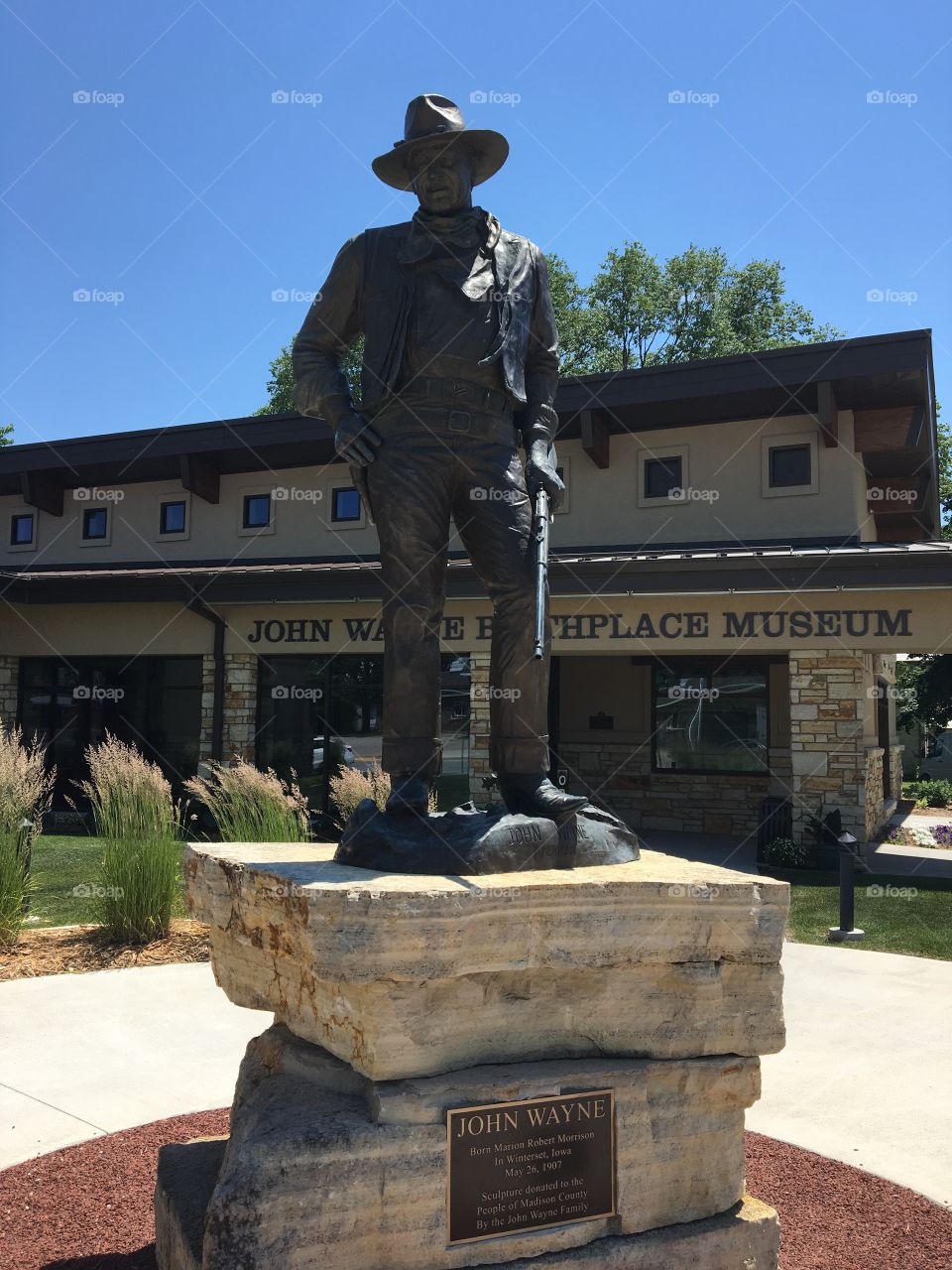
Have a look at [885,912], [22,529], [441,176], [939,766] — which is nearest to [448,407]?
[441,176]

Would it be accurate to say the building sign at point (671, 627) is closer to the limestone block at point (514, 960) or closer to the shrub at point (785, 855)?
the shrub at point (785, 855)

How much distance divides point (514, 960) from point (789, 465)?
12746mm

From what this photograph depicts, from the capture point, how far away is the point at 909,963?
748cm

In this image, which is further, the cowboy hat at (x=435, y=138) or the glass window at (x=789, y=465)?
the glass window at (x=789, y=465)

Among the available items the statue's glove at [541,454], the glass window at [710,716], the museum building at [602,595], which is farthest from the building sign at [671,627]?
the statue's glove at [541,454]

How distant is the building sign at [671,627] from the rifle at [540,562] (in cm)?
771

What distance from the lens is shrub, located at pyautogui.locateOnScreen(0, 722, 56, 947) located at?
7.25m

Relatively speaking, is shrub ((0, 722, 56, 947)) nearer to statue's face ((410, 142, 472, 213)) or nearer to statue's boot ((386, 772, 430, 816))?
statue's boot ((386, 772, 430, 816))

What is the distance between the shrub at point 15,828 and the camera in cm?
725

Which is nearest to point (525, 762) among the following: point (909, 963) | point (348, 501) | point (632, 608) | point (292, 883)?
point (292, 883)

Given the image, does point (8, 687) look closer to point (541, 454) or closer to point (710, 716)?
point (710, 716)

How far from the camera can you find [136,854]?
740 centimetres

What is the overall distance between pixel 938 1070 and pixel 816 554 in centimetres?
754
